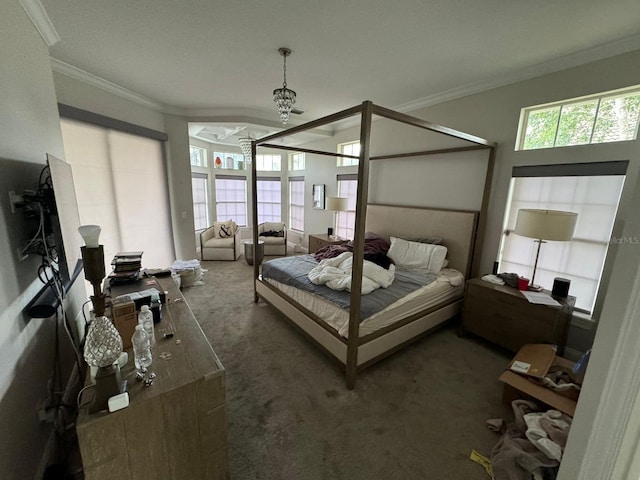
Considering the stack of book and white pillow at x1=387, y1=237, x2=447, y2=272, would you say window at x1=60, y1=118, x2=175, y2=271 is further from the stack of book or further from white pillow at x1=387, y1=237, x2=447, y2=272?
white pillow at x1=387, y1=237, x2=447, y2=272

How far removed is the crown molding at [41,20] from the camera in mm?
1712

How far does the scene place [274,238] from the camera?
5.84 m

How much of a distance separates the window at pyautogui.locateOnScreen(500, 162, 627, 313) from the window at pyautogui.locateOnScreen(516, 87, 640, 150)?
0.26 m

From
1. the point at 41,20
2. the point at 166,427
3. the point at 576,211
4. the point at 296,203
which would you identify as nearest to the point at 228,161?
the point at 296,203

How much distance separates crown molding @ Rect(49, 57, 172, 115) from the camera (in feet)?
9.04

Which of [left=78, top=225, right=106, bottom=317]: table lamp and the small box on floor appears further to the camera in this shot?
the small box on floor

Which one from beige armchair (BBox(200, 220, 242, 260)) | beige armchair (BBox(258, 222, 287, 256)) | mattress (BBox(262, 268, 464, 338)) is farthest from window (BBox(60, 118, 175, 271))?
mattress (BBox(262, 268, 464, 338))

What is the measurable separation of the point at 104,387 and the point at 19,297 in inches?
30.9

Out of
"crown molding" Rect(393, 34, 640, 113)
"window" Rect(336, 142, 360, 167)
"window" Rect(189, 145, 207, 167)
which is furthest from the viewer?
"window" Rect(189, 145, 207, 167)

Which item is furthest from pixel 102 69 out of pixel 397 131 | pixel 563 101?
pixel 563 101

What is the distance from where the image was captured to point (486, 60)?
2.42m

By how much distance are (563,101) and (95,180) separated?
5386 mm

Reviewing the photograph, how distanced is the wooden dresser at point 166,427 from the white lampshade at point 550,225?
2.70 metres

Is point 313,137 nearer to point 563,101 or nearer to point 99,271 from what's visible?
point 563,101
